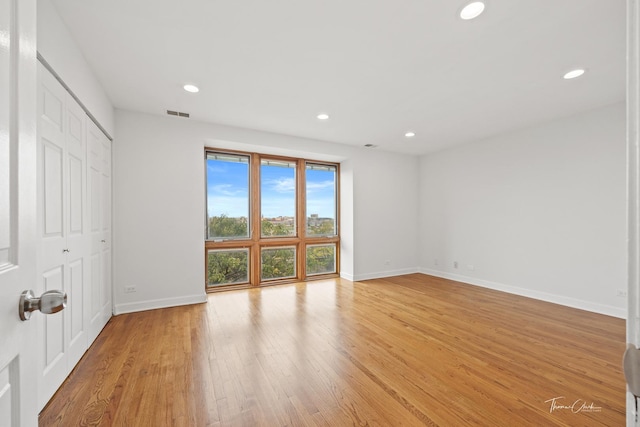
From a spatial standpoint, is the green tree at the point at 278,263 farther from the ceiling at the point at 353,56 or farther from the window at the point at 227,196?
the ceiling at the point at 353,56

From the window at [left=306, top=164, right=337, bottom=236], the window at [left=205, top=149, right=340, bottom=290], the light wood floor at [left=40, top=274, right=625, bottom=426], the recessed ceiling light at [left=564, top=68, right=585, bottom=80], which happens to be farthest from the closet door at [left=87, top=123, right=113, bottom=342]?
the recessed ceiling light at [left=564, top=68, right=585, bottom=80]

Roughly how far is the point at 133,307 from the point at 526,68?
5064 millimetres

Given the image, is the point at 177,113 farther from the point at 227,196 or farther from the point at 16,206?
the point at 16,206

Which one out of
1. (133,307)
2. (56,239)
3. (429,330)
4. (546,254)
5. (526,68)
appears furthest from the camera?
(546,254)

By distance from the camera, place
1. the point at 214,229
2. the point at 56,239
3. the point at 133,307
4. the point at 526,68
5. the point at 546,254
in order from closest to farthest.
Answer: the point at 56,239 → the point at 526,68 → the point at 133,307 → the point at 546,254 → the point at 214,229

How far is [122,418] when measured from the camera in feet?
5.34

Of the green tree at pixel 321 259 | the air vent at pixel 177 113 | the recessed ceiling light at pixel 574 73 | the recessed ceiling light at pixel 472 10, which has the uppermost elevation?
the recessed ceiling light at pixel 472 10

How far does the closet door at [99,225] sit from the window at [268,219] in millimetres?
1414

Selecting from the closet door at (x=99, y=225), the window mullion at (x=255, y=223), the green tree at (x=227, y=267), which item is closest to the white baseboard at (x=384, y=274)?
the window mullion at (x=255, y=223)

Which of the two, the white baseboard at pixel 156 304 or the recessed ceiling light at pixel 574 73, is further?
the white baseboard at pixel 156 304

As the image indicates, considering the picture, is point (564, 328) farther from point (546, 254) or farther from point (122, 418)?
point (122, 418)

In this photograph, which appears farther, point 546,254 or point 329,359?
point 546,254

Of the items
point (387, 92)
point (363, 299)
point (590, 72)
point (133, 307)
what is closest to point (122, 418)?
point (133, 307)

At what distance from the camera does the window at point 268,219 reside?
4.46 m
